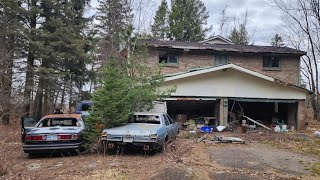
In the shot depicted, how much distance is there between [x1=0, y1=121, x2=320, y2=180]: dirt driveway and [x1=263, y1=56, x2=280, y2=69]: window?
48.2 ft

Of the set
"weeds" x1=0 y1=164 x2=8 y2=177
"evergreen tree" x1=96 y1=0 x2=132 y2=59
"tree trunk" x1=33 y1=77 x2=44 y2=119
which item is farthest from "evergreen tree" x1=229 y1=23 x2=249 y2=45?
"weeds" x1=0 y1=164 x2=8 y2=177

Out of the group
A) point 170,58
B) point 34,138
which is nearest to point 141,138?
point 34,138

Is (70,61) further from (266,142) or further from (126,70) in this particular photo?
(266,142)

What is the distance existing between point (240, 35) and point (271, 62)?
21017mm

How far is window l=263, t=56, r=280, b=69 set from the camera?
86.8 ft

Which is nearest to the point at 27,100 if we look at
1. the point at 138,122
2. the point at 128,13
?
the point at 128,13

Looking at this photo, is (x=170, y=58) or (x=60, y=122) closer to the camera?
(x=60, y=122)

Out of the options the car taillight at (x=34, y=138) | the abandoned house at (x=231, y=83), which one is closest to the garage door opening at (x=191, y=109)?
the abandoned house at (x=231, y=83)

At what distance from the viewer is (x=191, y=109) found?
24641mm

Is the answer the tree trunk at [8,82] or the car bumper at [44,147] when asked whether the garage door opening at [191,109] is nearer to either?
the tree trunk at [8,82]

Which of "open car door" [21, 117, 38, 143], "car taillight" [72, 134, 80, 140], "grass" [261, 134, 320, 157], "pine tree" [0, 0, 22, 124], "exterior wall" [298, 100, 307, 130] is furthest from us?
"exterior wall" [298, 100, 307, 130]

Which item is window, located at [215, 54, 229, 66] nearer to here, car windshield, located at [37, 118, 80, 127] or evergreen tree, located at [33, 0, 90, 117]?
evergreen tree, located at [33, 0, 90, 117]

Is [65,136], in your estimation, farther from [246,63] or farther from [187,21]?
[187,21]

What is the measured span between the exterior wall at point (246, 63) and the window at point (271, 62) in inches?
12.9
